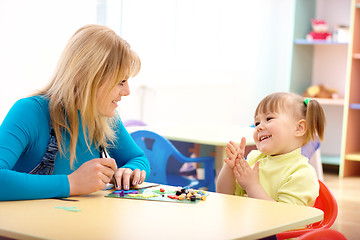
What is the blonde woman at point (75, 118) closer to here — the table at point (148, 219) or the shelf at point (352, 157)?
the table at point (148, 219)

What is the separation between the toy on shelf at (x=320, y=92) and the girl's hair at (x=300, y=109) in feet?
13.6

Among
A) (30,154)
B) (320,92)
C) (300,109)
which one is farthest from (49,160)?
(320,92)

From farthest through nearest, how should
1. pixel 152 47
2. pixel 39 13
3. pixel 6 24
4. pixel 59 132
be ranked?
pixel 152 47 < pixel 39 13 < pixel 6 24 < pixel 59 132

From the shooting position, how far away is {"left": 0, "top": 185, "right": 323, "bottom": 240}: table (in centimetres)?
118

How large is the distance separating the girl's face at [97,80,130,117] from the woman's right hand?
0.67 ft

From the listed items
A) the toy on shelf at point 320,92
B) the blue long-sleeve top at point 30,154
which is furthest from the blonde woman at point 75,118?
the toy on shelf at point 320,92

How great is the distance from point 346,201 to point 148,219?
11.6 ft

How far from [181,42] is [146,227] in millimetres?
4609

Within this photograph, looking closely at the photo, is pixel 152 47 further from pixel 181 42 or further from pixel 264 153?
pixel 264 153

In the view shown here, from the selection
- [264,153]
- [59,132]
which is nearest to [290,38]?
[264,153]

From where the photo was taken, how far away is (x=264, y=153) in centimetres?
200

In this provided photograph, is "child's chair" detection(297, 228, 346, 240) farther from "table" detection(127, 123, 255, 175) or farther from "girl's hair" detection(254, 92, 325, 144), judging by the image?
"table" detection(127, 123, 255, 175)

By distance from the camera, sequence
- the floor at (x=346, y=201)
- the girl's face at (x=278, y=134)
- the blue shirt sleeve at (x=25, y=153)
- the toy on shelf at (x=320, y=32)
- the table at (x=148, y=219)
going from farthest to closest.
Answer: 1. the toy on shelf at (x=320, y=32)
2. the floor at (x=346, y=201)
3. the girl's face at (x=278, y=134)
4. the blue shirt sleeve at (x=25, y=153)
5. the table at (x=148, y=219)

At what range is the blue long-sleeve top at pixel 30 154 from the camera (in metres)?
1.46
